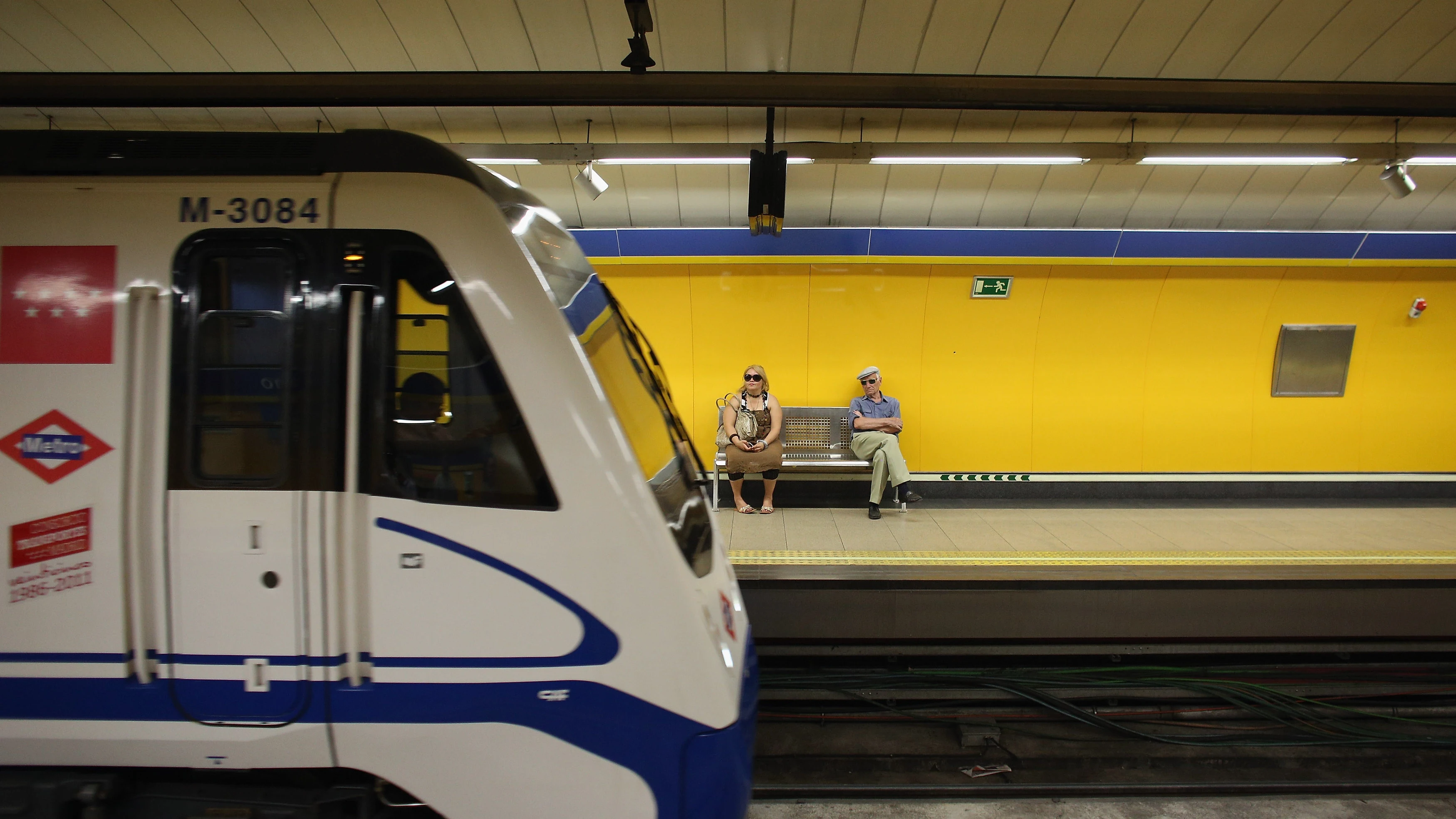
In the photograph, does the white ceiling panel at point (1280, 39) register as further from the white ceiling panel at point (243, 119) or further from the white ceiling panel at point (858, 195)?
the white ceiling panel at point (243, 119)

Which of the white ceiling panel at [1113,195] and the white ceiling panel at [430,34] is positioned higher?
the white ceiling panel at [430,34]

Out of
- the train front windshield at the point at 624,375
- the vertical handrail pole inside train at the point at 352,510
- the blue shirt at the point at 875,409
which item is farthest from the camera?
the blue shirt at the point at 875,409

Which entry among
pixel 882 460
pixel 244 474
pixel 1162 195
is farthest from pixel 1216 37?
pixel 244 474

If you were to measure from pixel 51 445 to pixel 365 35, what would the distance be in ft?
12.3

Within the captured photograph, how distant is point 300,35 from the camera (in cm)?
440

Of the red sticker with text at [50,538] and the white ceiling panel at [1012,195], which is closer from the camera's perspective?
the red sticker with text at [50,538]

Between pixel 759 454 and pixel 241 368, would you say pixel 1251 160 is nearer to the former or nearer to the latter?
pixel 759 454

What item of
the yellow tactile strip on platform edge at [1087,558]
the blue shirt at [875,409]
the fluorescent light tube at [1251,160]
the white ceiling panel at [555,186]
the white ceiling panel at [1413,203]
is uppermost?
the white ceiling panel at [1413,203]

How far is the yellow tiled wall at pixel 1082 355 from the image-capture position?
6.92 meters

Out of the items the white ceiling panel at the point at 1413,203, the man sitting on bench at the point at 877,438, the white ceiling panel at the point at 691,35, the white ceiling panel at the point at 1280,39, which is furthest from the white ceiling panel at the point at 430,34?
the white ceiling panel at the point at 1413,203

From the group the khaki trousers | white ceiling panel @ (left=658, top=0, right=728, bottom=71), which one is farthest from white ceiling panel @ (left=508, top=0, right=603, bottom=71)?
the khaki trousers

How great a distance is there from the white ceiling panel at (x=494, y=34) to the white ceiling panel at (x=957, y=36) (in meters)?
1.98

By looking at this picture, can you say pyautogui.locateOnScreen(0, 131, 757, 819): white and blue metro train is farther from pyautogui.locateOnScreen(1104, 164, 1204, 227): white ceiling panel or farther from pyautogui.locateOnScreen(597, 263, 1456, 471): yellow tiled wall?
pyautogui.locateOnScreen(1104, 164, 1204, 227): white ceiling panel

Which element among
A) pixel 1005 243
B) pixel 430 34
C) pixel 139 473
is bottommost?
pixel 139 473
